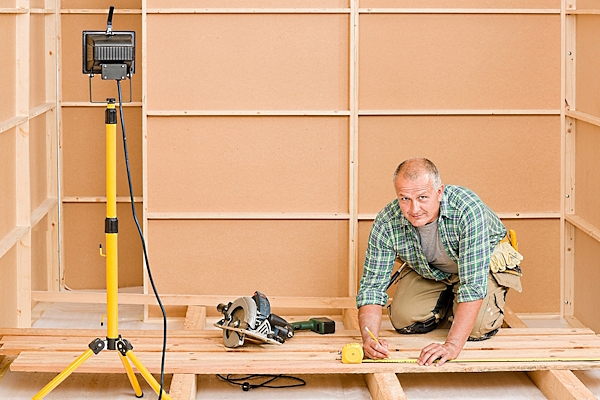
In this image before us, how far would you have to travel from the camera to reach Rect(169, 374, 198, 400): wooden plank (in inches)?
131

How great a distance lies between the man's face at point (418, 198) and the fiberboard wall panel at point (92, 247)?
230 centimetres

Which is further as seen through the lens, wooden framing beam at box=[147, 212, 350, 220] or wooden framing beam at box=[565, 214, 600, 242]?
wooden framing beam at box=[147, 212, 350, 220]

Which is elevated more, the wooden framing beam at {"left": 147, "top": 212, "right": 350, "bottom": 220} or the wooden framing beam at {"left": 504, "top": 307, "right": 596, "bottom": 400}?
the wooden framing beam at {"left": 147, "top": 212, "right": 350, "bottom": 220}

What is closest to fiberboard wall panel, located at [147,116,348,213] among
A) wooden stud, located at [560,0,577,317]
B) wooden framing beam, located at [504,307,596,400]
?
wooden stud, located at [560,0,577,317]

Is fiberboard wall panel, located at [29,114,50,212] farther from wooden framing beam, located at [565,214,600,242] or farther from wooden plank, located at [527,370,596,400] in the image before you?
wooden framing beam, located at [565,214,600,242]

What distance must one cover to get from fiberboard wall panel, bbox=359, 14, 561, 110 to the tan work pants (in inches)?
43.9

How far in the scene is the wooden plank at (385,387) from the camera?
3289 millimetres

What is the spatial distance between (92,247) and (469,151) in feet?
7.76

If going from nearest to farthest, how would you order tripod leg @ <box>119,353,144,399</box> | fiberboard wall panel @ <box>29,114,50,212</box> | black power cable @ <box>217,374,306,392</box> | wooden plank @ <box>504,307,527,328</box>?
1. tripod leg @ <box>119,353,144,399</box>
2. black power cable @ <box>217,374,306,392</box>
3. wooden plank @ <box>504,307,527,328</box>
4. fiberboard wall panel @ <box>29,114,50,212</box>

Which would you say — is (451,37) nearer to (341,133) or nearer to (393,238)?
(341,133)

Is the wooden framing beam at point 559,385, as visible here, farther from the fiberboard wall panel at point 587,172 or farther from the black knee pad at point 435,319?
the fiberboard wall panel at point 587,172

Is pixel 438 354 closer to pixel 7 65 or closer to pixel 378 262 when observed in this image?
pixel 378 262

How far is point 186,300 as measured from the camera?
470cm

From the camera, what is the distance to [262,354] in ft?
12.2
